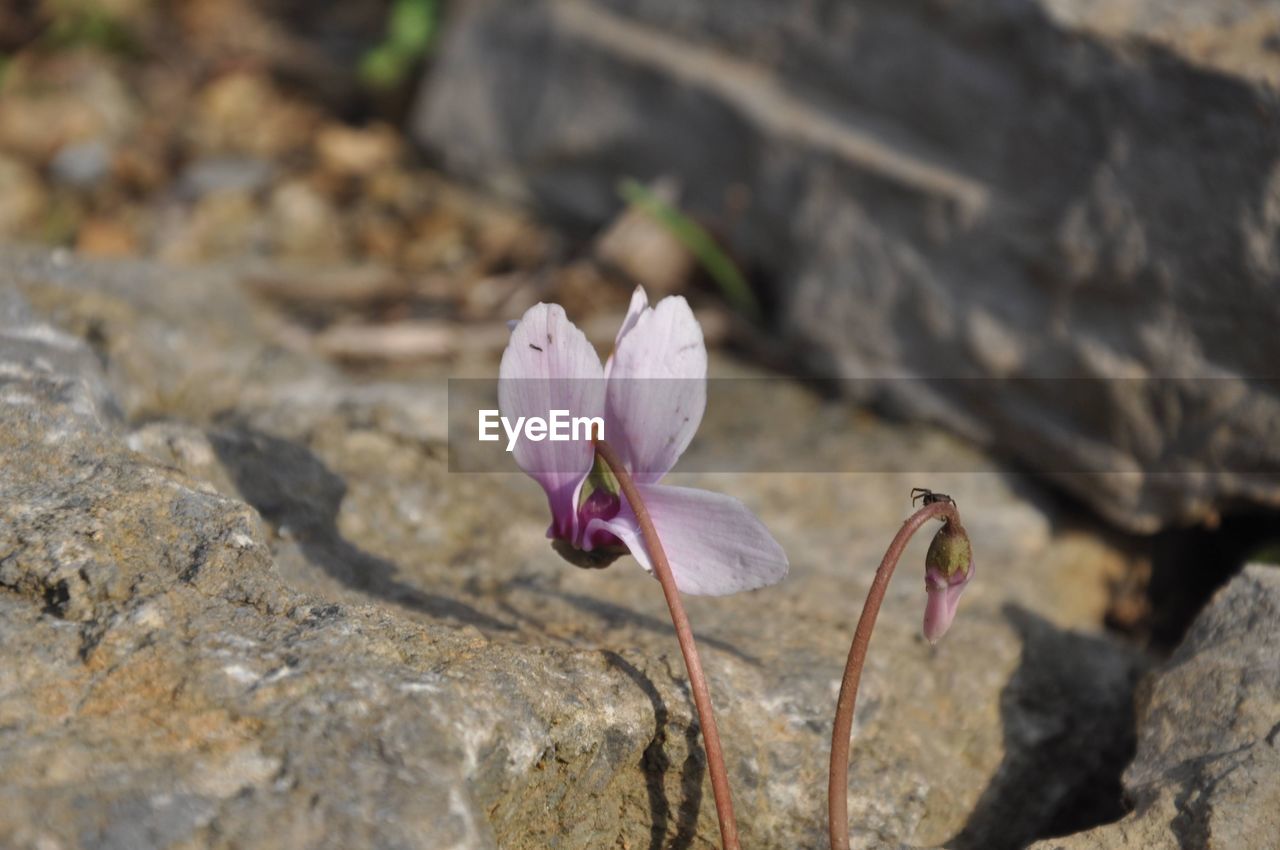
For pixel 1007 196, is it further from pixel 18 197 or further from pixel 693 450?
pixel 18 197

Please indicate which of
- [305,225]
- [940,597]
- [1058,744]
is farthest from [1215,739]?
[305,225]

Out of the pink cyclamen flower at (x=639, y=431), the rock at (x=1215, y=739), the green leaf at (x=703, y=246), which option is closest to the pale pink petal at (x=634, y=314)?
the pink cyclamen flower at (x=639, y=431)

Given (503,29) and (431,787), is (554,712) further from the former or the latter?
(503,29)

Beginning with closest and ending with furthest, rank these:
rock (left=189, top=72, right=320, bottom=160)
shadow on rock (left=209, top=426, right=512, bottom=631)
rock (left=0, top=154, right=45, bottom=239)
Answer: shadow on rock (left=209, top=426, right=512, bottom=631)
rock (left=0, top=154, right=45, bottom=239)
rock (left=189, top=72, right=320, bottom=160)

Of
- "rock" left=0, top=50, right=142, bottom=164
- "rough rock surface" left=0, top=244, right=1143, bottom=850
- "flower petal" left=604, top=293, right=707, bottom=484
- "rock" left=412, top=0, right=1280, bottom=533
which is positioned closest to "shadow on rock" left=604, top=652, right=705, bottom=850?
"rough rock surface" left=0, top=244, right=1143, bottom=850

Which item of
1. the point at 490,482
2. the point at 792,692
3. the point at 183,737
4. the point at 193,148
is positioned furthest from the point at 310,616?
the point at 193,148

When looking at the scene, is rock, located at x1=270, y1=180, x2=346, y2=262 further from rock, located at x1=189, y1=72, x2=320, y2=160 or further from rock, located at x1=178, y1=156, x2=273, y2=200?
rock, located at x1=189, y1=72, x2=320, y2=160

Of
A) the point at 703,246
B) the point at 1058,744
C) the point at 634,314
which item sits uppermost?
the point at 634,314
